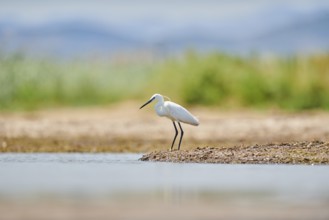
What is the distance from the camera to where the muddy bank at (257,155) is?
56.0 feet

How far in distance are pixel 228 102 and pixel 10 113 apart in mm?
5530

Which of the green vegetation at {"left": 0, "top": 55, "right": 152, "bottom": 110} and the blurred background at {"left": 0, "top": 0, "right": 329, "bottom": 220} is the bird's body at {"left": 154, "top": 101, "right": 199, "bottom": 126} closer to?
the blurred background at {"left": 0, "top": 0, "right": 329, "bottom": 220}

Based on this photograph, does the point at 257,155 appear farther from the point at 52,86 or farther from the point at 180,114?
the point at 52,86

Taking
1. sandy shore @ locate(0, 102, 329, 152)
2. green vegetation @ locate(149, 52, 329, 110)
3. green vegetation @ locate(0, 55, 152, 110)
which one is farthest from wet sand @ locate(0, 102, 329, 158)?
green vegetation @ locate(0, 55, 152, 110)

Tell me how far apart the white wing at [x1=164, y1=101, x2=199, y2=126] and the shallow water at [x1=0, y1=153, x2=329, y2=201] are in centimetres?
155

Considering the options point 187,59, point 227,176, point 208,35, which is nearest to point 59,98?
point 187,59

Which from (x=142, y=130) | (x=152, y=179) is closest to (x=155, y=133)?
(x=142, y=130)

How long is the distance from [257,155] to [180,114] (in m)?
2.70

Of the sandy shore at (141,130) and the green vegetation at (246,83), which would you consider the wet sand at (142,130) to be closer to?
the sandy shore at (141,130)

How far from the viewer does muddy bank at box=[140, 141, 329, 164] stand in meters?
17.1

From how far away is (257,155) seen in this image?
56.9ft

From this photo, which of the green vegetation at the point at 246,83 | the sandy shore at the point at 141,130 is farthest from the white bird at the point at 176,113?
the green vegetation at the point at 246,83

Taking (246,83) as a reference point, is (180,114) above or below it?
below

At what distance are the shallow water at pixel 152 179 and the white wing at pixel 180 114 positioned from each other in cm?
155
